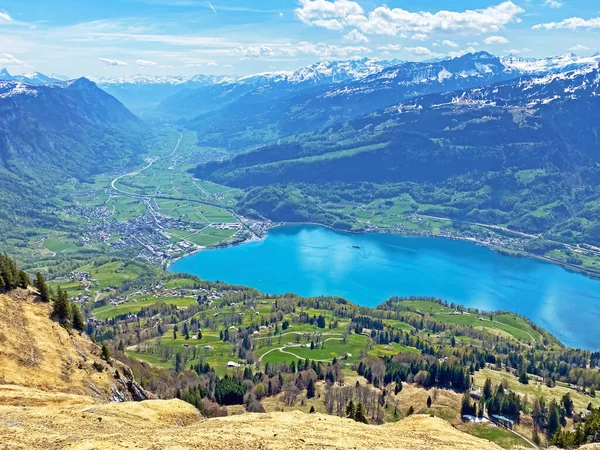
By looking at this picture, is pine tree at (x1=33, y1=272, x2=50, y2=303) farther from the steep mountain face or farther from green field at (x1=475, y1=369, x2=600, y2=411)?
green field at (x1=475, y1=369, x2=600, y2=411)

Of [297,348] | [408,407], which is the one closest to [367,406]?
[408,407]

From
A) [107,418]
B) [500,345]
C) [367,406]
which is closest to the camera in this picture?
[107,418]

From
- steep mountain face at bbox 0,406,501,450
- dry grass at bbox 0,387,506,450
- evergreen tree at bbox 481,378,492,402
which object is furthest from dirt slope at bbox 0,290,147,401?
evergreen tree at bbox 481,378,492,402

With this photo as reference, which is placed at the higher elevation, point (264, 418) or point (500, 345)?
point (264, 418)

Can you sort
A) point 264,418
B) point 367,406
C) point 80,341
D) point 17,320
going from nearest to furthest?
point 264,418 < point 17,320 < point 80,341 < point 367,406

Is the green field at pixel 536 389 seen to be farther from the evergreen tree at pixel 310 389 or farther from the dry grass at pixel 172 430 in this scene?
the dry grass at pixel 172 430

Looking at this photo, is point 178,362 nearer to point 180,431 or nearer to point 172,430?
point 172,430

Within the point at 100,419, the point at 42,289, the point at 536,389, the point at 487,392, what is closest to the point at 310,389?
the point at 487,392

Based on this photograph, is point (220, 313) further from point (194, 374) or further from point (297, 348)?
point (194, 374)
